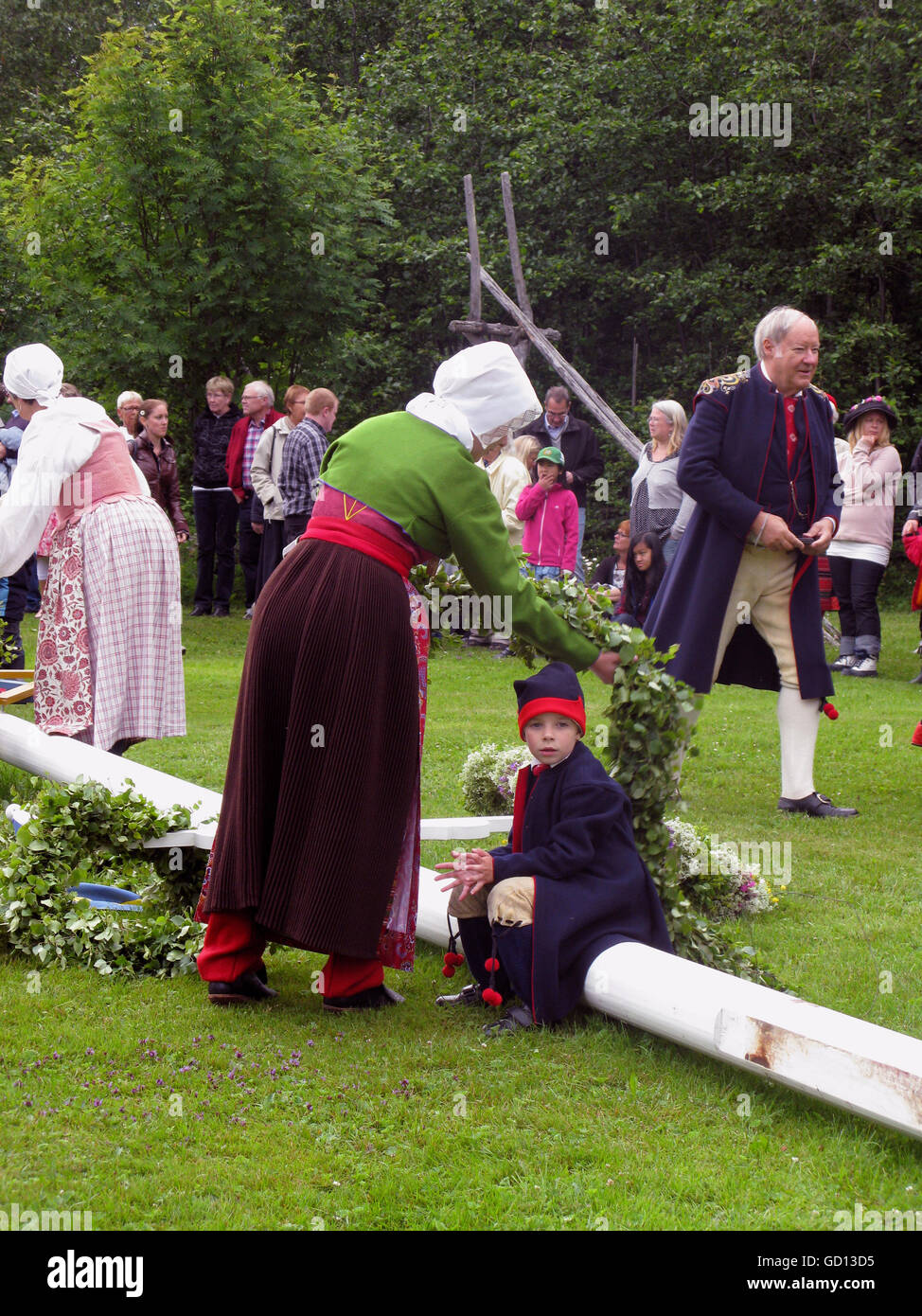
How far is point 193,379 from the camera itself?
16844mm

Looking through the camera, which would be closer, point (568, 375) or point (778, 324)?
point (778, 324)

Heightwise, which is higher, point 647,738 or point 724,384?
point 724,384

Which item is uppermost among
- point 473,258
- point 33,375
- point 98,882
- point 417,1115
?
point 473,258

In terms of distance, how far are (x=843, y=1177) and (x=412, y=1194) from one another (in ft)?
3.26

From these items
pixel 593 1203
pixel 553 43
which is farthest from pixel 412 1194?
pixel 553 43

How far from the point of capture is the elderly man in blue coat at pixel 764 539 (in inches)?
286

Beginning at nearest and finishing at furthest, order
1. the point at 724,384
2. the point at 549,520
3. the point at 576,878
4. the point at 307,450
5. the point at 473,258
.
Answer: the point at 576,878 < the point at 724,384 < the point at 307,450 < the point at 549,520 < the point at 473,258

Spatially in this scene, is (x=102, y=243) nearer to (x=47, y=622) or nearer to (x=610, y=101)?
(x=47, y=622)

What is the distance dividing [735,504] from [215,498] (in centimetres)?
935

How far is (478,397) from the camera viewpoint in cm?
446

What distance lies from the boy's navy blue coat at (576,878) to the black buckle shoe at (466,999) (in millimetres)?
319

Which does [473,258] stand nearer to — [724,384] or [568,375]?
[568,375]

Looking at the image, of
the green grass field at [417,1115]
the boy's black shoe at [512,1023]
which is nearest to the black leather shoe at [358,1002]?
the green grass field at [417,1115]

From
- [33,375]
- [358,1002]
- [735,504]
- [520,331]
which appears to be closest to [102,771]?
[33,375]
